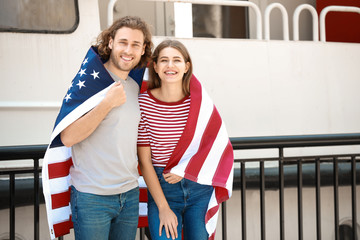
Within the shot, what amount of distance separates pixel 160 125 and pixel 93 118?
0.33m

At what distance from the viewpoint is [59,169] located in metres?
1.96

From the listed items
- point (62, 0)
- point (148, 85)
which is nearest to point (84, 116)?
point (148, 85)

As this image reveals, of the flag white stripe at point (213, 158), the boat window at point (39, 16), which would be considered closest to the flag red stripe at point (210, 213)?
the flag white stripe at point (213, 158)

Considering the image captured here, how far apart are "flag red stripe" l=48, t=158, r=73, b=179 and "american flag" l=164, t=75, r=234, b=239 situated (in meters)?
0.46

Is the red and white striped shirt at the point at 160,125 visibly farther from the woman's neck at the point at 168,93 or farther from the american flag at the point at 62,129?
the american flag at the point at 62,129

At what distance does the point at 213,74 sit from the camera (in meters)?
4.34

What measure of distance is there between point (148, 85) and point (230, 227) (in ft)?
8.23

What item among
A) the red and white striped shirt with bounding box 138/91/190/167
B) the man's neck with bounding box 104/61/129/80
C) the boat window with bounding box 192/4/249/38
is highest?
the boat window with bounding box 192/4/249/38

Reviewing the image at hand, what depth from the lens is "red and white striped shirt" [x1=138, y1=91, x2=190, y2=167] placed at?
1.93 meters

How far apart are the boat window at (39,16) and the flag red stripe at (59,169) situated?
2303 millimetres

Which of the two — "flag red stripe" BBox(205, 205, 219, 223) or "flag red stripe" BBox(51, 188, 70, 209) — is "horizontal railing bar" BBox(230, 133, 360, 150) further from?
"flag red stripe" BBox(51, 188, 70, 209)

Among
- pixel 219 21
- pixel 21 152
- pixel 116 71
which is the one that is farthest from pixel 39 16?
pixel 219 21

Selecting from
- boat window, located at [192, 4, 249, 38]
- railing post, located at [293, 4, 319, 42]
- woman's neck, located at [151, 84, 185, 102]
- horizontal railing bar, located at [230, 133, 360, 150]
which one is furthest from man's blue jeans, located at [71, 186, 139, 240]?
boat window, located at [192, 4, 249, 38]

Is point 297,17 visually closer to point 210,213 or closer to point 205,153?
point 205,153
